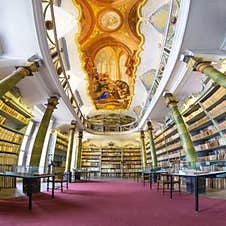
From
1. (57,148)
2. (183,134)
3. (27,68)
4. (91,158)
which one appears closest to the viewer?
(27,68)

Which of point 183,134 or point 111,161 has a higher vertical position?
point 183,134

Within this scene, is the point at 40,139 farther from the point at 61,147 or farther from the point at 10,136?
the point at 61,147

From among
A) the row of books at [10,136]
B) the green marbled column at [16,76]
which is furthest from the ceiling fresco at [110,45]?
the row of books at [10,136]

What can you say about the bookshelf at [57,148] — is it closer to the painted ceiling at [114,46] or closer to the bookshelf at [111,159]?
the painted ceiling at [114,46]

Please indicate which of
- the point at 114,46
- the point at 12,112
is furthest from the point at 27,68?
the point at 114,46

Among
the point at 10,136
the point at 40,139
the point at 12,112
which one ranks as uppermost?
the point at 12,112

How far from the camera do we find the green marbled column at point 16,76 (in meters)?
5.30

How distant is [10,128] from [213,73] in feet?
22.4

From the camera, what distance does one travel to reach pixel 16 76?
5.72 m

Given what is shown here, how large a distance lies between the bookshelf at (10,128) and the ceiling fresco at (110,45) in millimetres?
4684

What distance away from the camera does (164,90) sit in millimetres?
8828

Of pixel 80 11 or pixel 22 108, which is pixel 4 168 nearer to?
pixel 22 108

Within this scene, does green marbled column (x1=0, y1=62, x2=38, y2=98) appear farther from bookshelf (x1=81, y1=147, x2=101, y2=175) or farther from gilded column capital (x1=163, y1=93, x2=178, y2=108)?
bookshelf (x1=81, y1=147, x2=101, y2=175)

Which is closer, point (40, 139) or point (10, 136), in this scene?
point (40, 139)
